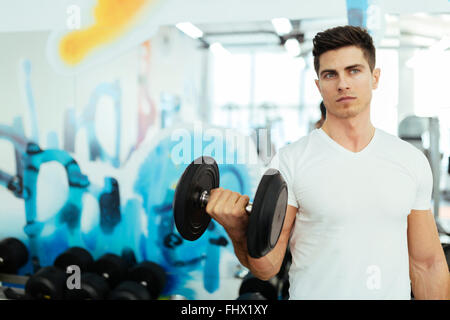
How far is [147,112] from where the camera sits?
2467mm

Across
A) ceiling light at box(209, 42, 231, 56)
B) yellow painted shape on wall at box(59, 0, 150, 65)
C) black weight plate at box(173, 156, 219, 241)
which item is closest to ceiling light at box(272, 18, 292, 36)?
ceiling light at box(209, 42, 231, 56)

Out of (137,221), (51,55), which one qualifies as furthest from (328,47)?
(51,55)

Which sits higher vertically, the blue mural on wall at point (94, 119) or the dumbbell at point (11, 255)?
the blue mural on wall at point (94, 119)

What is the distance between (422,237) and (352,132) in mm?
315

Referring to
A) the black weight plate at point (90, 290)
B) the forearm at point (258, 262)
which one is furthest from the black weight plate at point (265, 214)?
the black weight plate at point (90, 290)

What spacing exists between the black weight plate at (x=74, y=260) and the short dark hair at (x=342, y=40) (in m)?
2.00

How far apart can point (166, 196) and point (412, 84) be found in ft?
5.13

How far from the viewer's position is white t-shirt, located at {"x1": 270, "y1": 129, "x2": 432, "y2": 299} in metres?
0.88

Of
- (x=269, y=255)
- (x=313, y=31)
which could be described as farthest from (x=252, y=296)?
(x=313, y=31)

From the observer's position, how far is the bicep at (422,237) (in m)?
0.95

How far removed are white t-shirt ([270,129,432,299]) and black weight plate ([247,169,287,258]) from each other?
0.14 metres

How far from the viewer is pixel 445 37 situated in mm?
1988

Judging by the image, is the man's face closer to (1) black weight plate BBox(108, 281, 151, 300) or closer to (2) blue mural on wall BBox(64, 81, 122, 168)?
(1) black weight plate BBox(108, 281, 151, 300)

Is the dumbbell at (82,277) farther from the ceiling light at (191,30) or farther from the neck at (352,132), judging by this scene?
the neck at (352,132)
